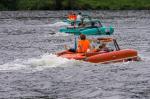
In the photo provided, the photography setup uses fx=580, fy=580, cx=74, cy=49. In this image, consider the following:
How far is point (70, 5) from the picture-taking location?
129 m

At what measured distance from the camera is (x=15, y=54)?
44156 mm

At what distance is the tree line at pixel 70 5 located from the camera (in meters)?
129

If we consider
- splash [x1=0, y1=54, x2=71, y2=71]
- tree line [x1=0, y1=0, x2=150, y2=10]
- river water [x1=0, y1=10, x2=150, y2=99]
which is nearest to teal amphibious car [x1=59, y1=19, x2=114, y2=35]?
river water [x1=0, y1=10, x2=150, y2=99]

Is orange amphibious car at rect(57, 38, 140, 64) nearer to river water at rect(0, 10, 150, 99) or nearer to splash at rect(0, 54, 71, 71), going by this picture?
river water at rect(0, 10, 150, 99)

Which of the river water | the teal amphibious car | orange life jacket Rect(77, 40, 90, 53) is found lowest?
the teal amphibious car

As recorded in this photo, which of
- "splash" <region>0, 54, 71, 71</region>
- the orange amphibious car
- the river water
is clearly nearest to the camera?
the river water

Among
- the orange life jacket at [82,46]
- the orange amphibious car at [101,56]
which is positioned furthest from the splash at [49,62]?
the orange life jacket at [82,46]

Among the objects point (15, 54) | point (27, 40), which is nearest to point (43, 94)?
point (15, 54)

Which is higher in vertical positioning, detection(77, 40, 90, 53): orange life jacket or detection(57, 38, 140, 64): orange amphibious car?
detection(77, 40, 90, 53): orange life jacket

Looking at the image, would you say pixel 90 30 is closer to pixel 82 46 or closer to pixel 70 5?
pixel 82 46

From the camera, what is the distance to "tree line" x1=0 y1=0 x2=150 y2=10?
423 feet

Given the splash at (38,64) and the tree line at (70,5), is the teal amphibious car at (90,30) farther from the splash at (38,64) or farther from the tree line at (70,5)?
the tree line at (70,5)

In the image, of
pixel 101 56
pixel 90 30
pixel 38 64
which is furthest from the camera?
pixel 90 30

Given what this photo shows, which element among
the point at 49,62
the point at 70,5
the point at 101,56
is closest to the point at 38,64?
the point at 49,62
